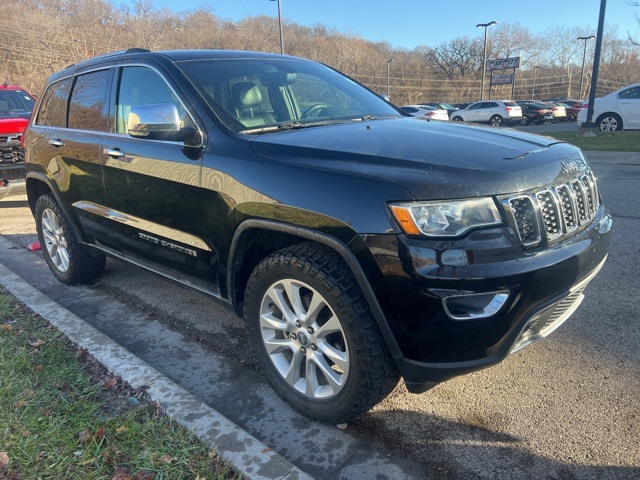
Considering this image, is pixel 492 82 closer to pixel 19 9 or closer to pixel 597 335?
pixel 19 9

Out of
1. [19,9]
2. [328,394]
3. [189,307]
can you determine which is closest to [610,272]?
[328,394]

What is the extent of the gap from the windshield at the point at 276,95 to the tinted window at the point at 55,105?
1.74 meters

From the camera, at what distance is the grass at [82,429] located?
207 centimetres

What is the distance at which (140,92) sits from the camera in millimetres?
3404

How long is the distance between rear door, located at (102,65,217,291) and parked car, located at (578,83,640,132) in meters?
16.8

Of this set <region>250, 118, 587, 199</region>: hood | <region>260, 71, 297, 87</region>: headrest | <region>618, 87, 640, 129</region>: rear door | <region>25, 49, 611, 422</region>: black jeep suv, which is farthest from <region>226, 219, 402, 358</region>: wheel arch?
<region>618, 87, 640, 129</region>: rear door

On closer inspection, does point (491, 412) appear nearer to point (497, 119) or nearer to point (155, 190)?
point (155, 190)

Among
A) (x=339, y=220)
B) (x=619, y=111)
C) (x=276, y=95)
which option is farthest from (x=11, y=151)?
(x=619, y=111)

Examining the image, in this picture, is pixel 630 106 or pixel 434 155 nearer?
pixel 434 155

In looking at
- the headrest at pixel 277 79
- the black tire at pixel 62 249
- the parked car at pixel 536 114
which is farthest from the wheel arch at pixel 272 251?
the parked car at pixel 536 114

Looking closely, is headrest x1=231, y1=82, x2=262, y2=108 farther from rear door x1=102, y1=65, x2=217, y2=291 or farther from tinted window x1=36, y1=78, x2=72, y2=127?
tinted window x1=36, y1=78, x2=72, y2=127

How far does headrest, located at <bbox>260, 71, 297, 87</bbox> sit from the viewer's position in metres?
3.37

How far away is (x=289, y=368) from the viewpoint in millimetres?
2590

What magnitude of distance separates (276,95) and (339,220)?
4.93 feet
